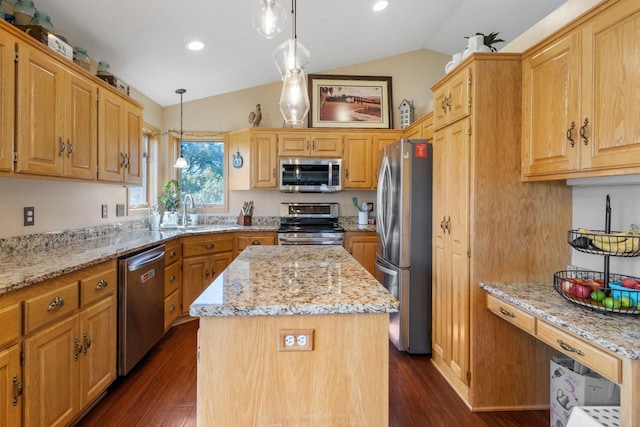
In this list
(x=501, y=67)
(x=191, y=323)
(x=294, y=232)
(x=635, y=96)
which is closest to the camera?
(x=635, y=96)

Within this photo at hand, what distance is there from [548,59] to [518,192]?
29.3 inches

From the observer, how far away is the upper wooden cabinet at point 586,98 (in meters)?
1.36

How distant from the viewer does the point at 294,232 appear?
393cm

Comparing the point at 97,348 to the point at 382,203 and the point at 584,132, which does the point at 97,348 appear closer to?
the point at 382,203

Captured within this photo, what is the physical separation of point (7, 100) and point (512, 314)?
2800mm

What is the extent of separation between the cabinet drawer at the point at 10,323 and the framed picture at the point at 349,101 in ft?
11.8

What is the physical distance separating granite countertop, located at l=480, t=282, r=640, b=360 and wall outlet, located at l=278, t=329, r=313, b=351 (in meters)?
1.07

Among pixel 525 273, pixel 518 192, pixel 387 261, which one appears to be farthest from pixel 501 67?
pixel 387 261

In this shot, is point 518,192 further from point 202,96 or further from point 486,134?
point 202,96

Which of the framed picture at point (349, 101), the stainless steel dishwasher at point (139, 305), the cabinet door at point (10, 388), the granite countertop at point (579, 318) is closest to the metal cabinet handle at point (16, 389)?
the cabinet door at point (10, 388)

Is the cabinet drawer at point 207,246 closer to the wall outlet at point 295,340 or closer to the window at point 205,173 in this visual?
the window at point 205,173

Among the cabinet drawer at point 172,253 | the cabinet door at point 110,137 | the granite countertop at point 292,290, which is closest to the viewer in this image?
the granite countertop at point 292,290

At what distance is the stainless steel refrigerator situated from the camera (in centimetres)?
279

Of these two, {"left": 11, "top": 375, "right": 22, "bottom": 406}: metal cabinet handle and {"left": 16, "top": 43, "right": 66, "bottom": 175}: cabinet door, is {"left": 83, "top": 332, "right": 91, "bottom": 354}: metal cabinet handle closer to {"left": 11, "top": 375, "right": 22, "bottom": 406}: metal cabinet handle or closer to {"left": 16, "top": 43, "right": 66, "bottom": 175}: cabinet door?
{"left": 11, "top": 375, "right": 22, "bottom": 406}: metal cabinet handle
